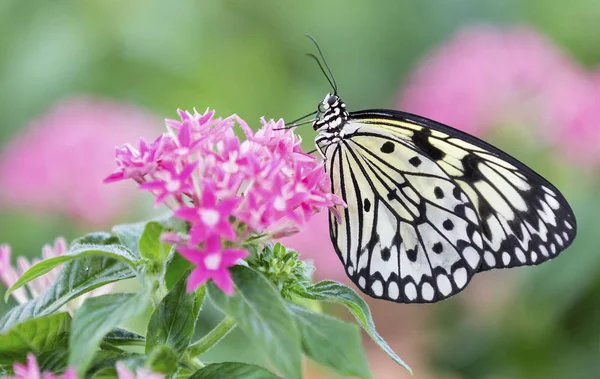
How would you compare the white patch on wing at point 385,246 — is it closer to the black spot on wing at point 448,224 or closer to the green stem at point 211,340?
the black spot on wing at point 448,224

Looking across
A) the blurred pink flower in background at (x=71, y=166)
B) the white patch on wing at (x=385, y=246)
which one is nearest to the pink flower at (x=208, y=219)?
the white patch on wing at (x=385, y=246)

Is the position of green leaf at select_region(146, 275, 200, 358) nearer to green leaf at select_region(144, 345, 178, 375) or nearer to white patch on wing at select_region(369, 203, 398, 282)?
green leaf at select_region(144, 345, 178, 375)

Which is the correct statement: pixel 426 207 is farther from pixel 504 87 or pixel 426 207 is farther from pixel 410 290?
pixel 504 87

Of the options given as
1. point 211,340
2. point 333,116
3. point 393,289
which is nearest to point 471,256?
point 393,289

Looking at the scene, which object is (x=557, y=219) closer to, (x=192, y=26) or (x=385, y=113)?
(x=385, y=113)

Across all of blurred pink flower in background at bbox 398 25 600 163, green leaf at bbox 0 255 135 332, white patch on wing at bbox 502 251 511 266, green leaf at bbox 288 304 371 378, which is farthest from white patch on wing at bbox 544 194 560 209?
blurred pink flower in background at bbox 398 25 600 163

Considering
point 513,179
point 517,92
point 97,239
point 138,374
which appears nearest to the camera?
point 138,374
